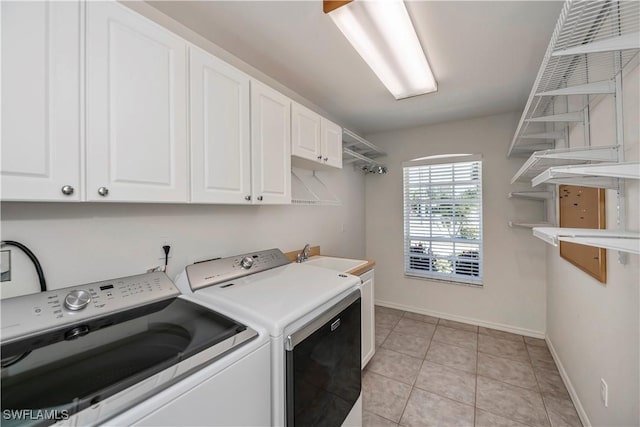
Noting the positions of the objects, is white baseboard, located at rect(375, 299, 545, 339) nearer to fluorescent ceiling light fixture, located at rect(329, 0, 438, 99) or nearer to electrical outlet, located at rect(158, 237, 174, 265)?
fluorescent ceiling light fixture, located at rect(329, 0, 438, 99)

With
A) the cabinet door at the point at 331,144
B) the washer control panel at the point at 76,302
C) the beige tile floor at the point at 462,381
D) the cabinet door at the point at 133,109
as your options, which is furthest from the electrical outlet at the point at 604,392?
the cabinet door at the point at 133,109

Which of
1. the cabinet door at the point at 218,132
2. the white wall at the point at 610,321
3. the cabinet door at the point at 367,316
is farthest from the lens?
the cabinet door at the point at 367,316

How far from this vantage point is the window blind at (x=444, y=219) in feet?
10.5

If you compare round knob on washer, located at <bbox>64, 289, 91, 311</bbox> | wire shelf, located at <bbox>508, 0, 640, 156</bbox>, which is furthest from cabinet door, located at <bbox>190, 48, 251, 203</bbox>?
wire shelf, located at <bbox>508, 0, 640, 156</bbox>

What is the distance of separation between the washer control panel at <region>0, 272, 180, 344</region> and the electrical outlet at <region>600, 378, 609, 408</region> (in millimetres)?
2353

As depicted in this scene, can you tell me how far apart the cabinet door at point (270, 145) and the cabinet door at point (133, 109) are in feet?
1.44

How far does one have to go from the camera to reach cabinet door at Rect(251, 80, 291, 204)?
1.58 metres

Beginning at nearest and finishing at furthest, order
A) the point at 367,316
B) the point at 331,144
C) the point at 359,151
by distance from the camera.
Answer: the point at 367,316
the point at 331,144
the point at 359,151

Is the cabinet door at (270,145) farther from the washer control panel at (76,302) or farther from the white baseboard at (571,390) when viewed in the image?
the white baseboard at (571,390)

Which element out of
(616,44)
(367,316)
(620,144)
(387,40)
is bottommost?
(367,316)

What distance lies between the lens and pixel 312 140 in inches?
82.0

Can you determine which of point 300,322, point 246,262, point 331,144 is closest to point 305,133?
point 331,144

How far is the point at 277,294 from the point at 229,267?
1.45 ft

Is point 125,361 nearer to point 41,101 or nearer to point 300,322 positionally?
point 300,322
